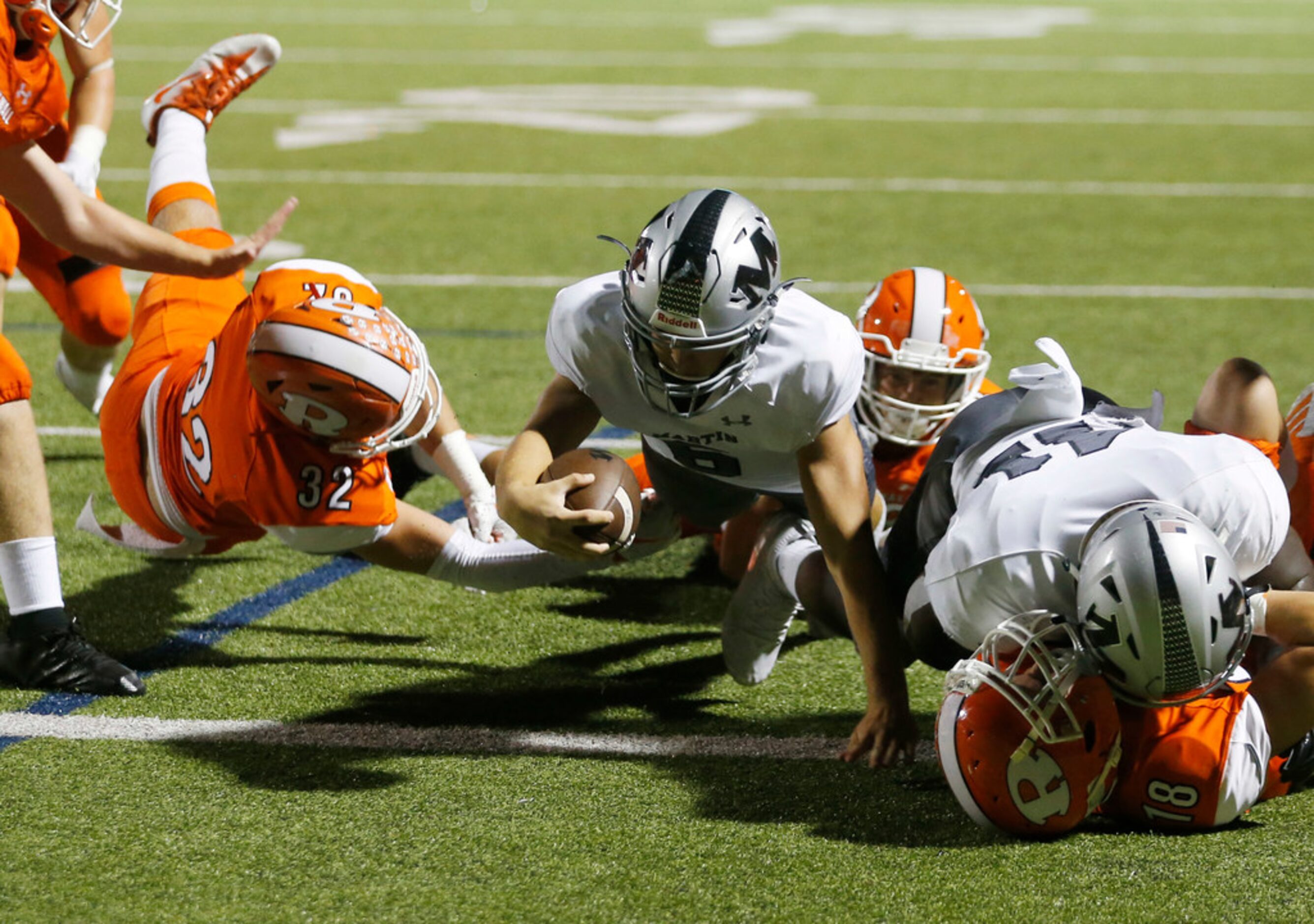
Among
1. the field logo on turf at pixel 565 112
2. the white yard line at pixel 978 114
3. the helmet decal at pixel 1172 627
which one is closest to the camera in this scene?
the helmet decal at pixel 1172 627

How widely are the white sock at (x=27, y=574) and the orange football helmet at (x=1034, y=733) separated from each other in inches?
76.0

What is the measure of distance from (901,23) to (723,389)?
582 inches

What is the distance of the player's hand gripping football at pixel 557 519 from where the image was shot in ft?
9.40

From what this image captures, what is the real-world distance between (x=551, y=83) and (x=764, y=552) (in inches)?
368

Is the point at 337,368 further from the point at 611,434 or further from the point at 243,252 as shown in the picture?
the point at 611,434

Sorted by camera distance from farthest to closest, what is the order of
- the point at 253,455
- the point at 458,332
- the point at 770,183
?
the point at 770,183 → the point at 458,332 → the point at 253,455

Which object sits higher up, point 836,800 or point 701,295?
point 701,295

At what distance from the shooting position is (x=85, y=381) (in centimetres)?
464

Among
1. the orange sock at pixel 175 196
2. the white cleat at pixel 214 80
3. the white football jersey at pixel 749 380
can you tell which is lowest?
the white football jersey at pixel 749 380

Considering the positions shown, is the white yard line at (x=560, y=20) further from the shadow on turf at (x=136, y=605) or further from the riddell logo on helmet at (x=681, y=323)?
the riddell logo on helmet at (x=681, y=323)

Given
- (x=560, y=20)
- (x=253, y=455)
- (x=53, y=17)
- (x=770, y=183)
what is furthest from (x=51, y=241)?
(x=560, y=20)

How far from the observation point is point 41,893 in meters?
2.42

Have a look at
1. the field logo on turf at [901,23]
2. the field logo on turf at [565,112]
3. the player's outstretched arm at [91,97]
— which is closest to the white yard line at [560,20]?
the field logo on turf at [901,23]

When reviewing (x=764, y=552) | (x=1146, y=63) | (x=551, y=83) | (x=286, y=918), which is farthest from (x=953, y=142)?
(x=286, y=918)
